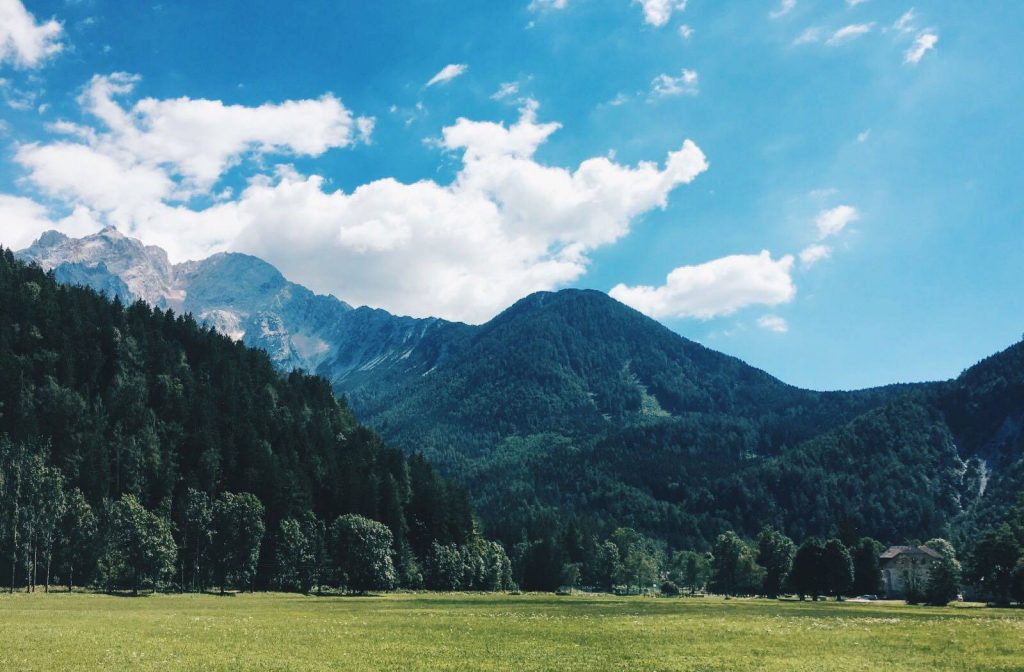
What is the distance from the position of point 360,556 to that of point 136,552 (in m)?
37.7

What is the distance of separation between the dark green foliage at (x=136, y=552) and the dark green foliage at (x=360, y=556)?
29.8 meters

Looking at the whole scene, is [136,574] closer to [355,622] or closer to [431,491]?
[355,622]

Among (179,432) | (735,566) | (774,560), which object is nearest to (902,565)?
(774,560)

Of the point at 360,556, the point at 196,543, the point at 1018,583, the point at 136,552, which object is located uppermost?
the point at 136,552

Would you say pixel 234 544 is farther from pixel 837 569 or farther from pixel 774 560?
pixel 774 560

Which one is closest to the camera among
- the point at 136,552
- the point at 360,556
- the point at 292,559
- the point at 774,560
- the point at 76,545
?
the point at 136,552

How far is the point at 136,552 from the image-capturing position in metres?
101

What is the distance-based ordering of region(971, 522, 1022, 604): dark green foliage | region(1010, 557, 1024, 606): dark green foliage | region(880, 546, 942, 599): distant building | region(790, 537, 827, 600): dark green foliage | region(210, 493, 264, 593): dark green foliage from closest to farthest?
1. region(1010, 557, 1024, 606): dark green foliage
2. region(210, 493, 264, 593): dark green foliage
3. region(971, 522, 1022, 604): dark green foliage
4. region(790, 537, 827, 600): dark green foliage
5. region(880, 546, 942, 599): distant building

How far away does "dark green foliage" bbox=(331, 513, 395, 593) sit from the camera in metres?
128

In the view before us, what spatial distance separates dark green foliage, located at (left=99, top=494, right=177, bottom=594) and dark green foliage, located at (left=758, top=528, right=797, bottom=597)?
132m

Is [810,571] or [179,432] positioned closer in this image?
[179,432]

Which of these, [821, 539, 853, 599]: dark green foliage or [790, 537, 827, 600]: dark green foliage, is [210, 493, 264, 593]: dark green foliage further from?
[821, 539, 853, 599]: dark green foliage

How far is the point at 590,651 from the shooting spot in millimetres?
37875

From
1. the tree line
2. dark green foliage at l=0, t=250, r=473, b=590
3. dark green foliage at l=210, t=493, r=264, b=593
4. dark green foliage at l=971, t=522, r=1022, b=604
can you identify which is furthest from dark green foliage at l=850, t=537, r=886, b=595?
dark green foliage at l=210, t=493, r=264, b=593
